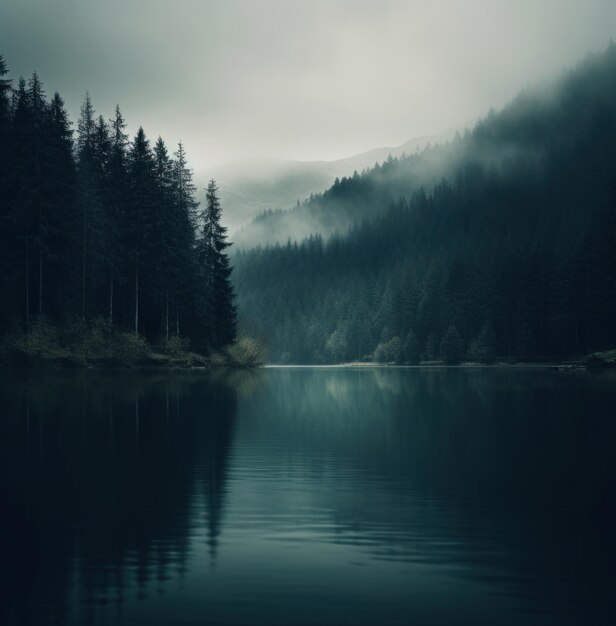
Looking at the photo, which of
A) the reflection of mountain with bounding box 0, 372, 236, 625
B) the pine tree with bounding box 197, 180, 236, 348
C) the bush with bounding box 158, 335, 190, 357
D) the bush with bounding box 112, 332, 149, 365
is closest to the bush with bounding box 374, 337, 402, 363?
the pine tree with bounding box 197, 180, 236, 348

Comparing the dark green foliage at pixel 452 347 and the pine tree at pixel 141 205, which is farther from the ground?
the pine tree at pixel 141 205

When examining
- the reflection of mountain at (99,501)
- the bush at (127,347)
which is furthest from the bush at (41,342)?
the reflection of mountain at (99,501)

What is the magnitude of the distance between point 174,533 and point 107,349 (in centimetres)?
6688

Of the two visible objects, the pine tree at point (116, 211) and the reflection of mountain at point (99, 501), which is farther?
the pine tree at point (116, 211)

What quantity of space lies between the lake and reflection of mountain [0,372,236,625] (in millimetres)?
49

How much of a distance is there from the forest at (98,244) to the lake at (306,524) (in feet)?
157

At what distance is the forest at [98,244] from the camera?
240 ft

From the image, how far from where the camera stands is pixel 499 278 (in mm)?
159500

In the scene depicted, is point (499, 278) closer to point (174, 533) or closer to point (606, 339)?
point (606, 339)

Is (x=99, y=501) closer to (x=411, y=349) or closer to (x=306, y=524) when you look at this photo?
(x=306, y=524)

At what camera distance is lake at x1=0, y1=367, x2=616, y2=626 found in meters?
9.09

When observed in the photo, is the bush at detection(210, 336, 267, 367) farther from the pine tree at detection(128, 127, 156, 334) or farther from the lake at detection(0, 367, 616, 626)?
the lake at detection(0, 367, 616, 626)

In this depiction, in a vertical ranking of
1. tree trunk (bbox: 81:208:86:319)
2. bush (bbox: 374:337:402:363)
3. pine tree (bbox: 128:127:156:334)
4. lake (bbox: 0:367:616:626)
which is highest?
pine tree (bbox: 128:127:156:334)

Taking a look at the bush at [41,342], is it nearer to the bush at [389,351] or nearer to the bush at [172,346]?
the bush at [172,346]
